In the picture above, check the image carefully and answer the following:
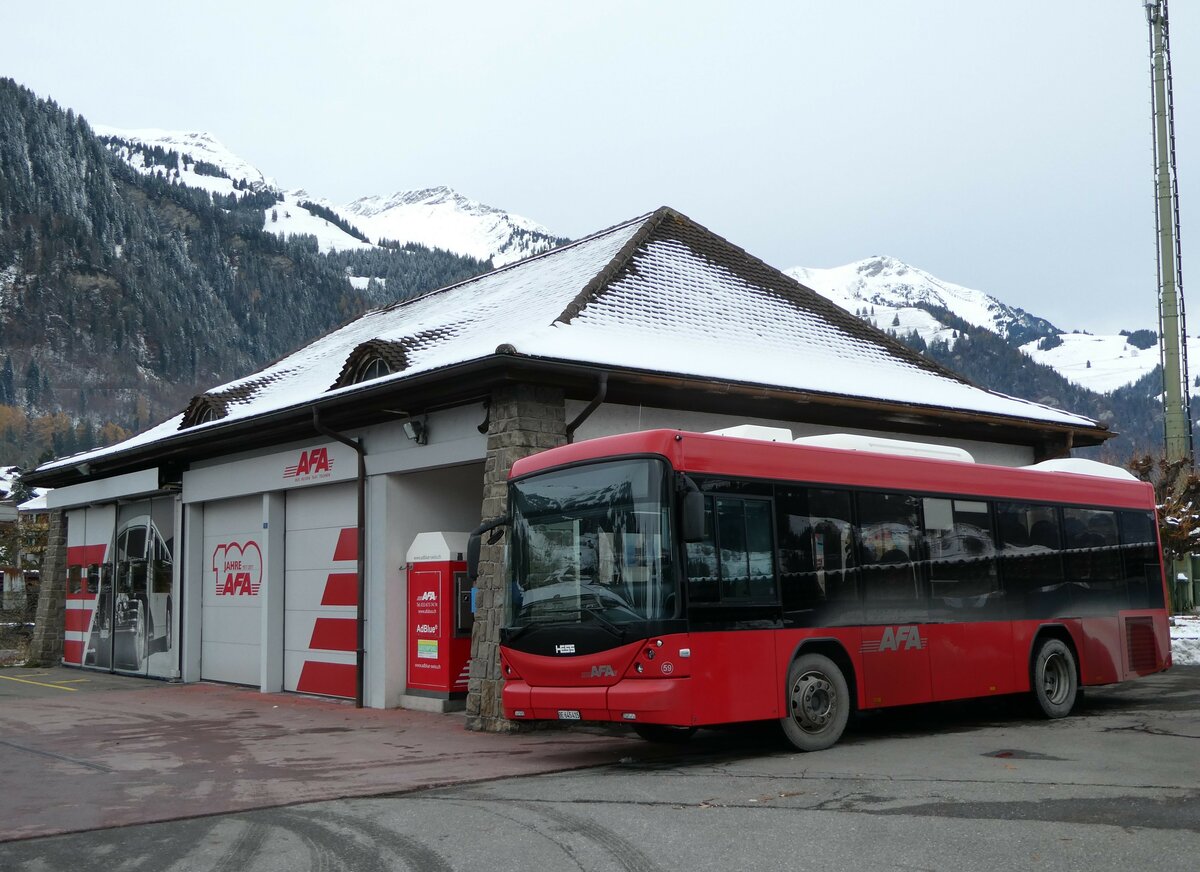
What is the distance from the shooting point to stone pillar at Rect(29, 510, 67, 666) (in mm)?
27109

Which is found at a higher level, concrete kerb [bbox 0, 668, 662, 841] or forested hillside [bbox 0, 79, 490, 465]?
forested hillside [bbox 0, 79, 490, 465]

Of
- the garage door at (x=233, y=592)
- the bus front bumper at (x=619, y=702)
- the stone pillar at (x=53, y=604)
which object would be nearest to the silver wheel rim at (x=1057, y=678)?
the bus front bumper at (x=619, y=702)

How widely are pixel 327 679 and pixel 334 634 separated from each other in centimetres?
68

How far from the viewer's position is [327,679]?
1816 centimetres

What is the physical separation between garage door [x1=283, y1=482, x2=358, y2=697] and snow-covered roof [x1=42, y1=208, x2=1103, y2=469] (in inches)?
62.8

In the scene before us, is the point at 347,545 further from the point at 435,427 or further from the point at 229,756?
the point at 229,756

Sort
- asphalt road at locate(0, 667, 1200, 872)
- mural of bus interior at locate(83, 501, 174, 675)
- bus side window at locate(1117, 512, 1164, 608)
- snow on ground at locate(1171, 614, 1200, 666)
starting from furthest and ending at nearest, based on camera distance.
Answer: mural of bus interior at locate(83, 501, 174, 675)
snow on ground at locate(1171, 614, 1200, 666)
bus side window at locate(1117, 512, 1164, 608)
asphalt road at locate(0, 667, 1200, 872)

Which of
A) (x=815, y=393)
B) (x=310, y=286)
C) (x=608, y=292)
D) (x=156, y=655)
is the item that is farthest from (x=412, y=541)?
(x=310, y=286)

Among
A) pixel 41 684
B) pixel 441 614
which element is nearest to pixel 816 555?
pixel 441 614

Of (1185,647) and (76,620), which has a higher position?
(76,620)

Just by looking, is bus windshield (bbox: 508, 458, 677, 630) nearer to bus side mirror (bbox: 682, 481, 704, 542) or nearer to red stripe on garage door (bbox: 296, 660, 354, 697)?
bus side mirror (bbox: 682, 481, 704, 542)

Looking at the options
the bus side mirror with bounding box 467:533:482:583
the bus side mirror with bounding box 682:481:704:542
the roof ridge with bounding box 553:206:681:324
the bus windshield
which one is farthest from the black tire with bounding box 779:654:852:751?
the roof ridge with bounding box 553:206:681:324

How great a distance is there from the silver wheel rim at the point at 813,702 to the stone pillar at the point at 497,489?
3891 millimetres

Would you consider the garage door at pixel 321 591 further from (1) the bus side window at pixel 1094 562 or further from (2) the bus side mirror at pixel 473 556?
(1) the bus side window at pixel 1094 562
